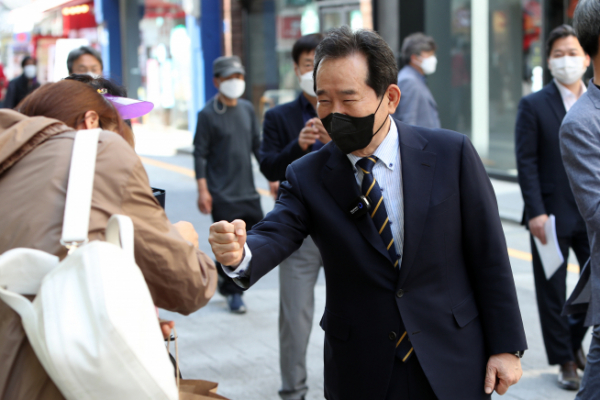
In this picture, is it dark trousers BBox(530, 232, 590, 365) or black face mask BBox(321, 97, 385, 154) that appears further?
dark trousers BBox(530, 232, 590, 365)

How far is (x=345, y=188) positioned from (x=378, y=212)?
5.1 inches

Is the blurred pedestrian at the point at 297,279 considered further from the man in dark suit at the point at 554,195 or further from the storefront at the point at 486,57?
the storefront at the point at 486,57

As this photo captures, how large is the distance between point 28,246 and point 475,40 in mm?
11505

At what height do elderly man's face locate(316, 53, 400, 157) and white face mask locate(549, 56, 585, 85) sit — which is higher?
white face mask locate(549, 56, 585, 85)

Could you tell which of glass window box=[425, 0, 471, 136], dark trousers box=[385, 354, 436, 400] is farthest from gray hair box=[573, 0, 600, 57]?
glass window box=[425, 0, 471, 136]

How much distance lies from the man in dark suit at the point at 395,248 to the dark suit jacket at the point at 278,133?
6.13ft

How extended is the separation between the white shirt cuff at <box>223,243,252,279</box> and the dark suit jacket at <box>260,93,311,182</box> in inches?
80.0

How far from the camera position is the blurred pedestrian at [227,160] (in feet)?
20.5

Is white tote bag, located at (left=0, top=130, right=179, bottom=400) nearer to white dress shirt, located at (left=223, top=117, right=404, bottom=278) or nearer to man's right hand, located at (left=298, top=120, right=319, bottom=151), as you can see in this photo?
white dress shirt, located at (left=223, top=117, right=404, bottom=278)

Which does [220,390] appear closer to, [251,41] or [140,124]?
[251,41]

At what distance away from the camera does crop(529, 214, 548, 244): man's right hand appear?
4.45 m

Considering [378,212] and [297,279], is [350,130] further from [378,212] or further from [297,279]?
[297,279]

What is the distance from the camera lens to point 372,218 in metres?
2.34

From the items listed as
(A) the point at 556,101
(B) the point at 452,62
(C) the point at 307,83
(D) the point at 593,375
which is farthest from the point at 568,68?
(B) the point at 452,62
